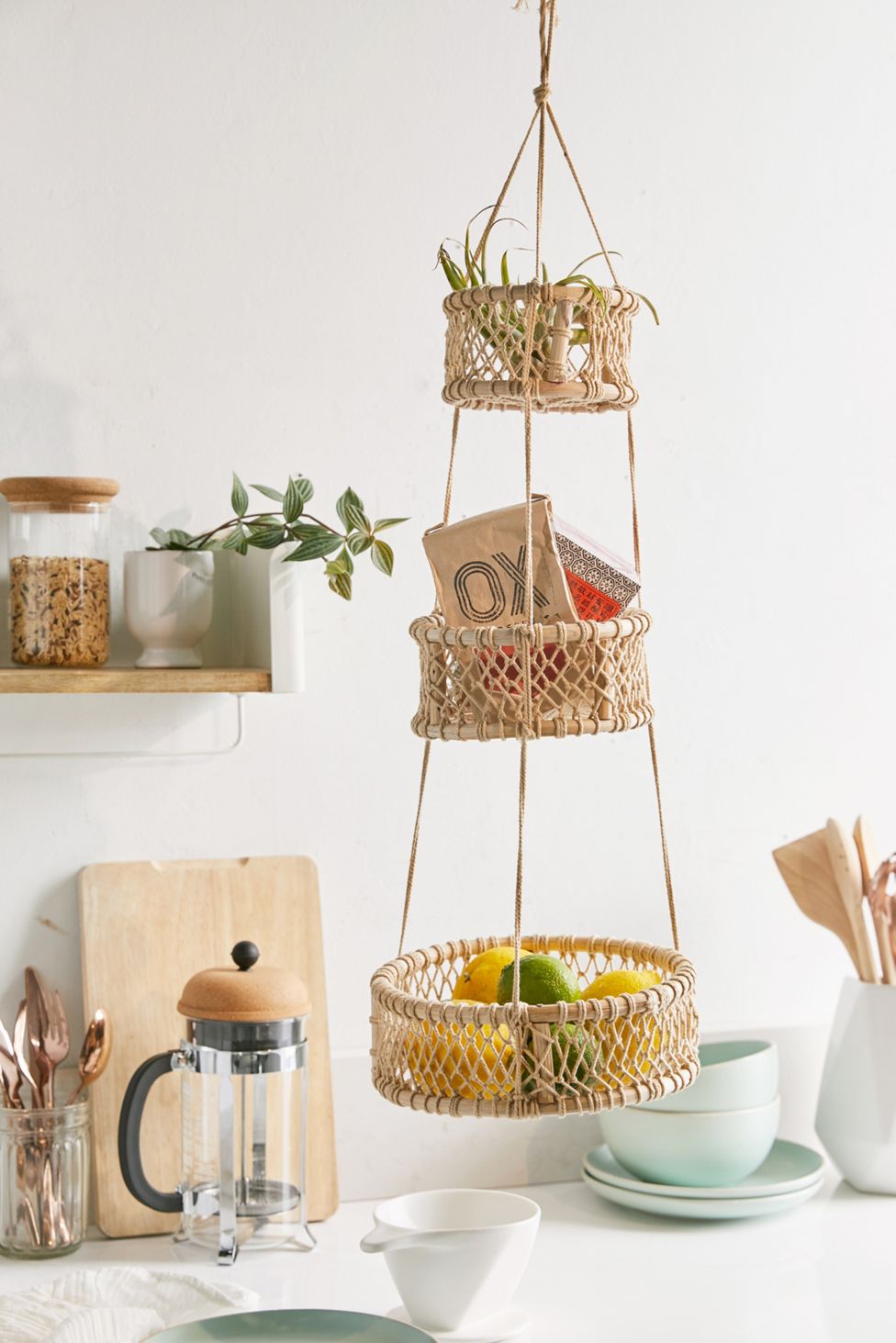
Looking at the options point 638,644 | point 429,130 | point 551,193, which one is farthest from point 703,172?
point 638,644

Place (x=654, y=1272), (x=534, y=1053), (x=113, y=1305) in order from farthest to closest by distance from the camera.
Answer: (x=654, y=1272)
(x=113, y=1305)
(x=534, y=1053)

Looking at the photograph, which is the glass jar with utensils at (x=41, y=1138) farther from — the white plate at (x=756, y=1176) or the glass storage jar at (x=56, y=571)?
the white plate at (x=756, y=1176)

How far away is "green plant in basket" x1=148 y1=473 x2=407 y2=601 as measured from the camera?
4.07ft

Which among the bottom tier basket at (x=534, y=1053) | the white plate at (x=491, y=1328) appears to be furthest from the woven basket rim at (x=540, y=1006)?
the white plate at (x=491, y=1328)

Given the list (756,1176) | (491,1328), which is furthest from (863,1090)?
(491,1328)

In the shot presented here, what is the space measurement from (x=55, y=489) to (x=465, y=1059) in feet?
1.97

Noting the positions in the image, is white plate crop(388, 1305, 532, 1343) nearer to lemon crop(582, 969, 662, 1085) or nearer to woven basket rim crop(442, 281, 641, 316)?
lemon crop(582, 969, 662, 1085)

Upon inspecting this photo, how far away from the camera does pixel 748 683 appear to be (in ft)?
4.95

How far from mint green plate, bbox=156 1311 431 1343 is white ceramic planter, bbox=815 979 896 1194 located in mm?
534

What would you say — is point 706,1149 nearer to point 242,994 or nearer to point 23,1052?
point 242,994

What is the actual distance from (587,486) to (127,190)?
20.3 inches

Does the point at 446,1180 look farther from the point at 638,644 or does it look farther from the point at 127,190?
the point at 127,190

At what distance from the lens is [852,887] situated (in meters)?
1.38

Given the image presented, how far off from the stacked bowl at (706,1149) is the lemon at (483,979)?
363mm
